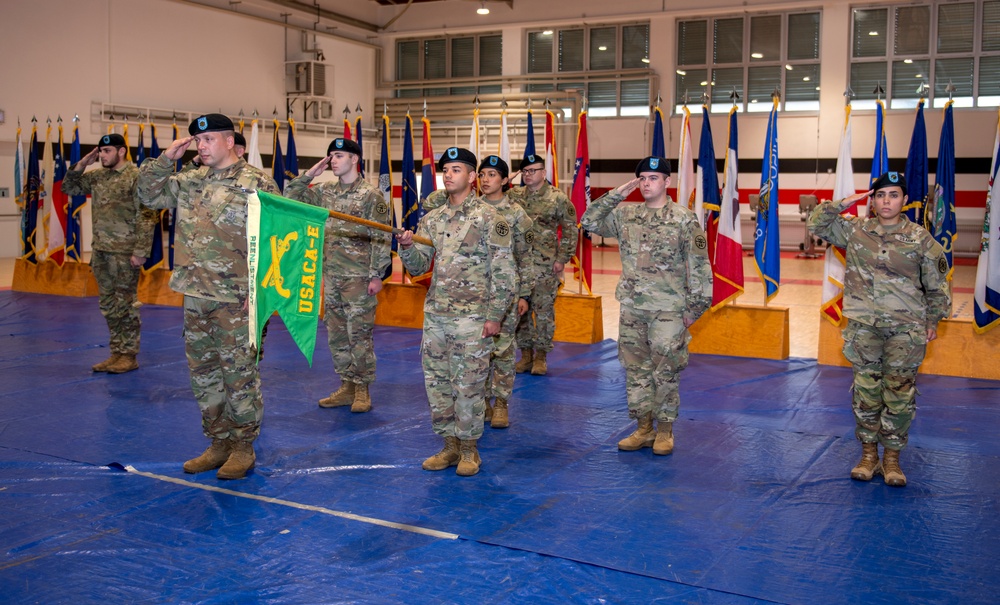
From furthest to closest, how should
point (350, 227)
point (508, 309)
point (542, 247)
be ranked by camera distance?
1. point (542, 247)
2. point (350, 227)
3. point (508, 309)

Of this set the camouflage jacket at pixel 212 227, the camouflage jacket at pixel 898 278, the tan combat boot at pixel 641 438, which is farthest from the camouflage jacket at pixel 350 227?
the camouflage jacket at pixel 898 278

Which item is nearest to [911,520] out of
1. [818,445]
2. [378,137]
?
[818,445]

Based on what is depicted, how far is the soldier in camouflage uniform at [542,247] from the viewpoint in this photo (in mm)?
7867

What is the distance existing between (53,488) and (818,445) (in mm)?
4626

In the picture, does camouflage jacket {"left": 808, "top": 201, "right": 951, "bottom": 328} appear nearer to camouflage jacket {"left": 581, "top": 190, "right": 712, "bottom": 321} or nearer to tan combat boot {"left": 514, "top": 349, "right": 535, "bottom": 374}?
camouflage jacket {"left": 581, "top": 190, "right": 712, "bottom": 321}

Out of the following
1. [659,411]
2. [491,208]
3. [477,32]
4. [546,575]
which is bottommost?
[546,575]

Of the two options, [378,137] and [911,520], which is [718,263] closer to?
[911,520]

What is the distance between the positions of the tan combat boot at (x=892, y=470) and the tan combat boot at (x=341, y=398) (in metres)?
3.77

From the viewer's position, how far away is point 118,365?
7.81 meters

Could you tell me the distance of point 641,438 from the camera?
224 inches

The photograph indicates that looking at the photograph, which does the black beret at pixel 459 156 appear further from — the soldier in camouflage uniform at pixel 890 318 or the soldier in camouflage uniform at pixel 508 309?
the soldier in camouflage uniform at pixel 890 318

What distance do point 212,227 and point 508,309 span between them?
68.5 inches

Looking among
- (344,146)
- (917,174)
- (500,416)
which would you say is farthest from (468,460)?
(917,174)

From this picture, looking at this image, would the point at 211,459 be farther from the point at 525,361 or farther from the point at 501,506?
the point at 525,361
